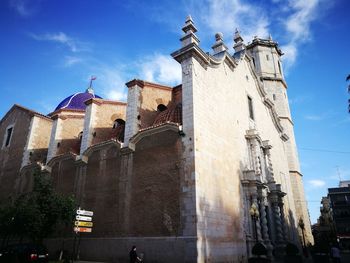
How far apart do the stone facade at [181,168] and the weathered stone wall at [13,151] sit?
530mm

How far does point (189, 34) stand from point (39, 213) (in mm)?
11499

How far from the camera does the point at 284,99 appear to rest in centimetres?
2872

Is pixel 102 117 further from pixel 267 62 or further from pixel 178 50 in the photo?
pixel 267 62

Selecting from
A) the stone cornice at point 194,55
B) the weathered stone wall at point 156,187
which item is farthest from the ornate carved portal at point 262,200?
the stone cornice at point 194,55

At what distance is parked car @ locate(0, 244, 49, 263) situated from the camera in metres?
12.1

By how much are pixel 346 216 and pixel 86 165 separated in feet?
168

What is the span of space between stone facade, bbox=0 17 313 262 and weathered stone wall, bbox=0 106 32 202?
1.74ft

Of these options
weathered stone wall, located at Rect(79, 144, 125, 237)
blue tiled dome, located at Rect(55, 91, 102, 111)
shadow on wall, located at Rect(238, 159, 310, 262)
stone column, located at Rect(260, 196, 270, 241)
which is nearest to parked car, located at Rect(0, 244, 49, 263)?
weathered stone wall, located at Rect(79, 144, 125, 237)

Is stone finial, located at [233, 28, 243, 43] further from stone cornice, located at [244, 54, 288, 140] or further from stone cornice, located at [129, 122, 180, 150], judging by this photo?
stone cornice, located at [129, 122, 180, 150]

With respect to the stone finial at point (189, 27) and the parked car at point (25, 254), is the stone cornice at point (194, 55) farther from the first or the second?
the parked car at point (25, 254)

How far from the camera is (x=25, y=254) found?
12258 millimetres

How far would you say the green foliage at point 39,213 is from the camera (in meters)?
13.1

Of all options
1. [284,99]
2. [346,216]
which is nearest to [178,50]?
[284,99]

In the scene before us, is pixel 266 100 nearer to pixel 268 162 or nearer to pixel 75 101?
pixel 268 162
